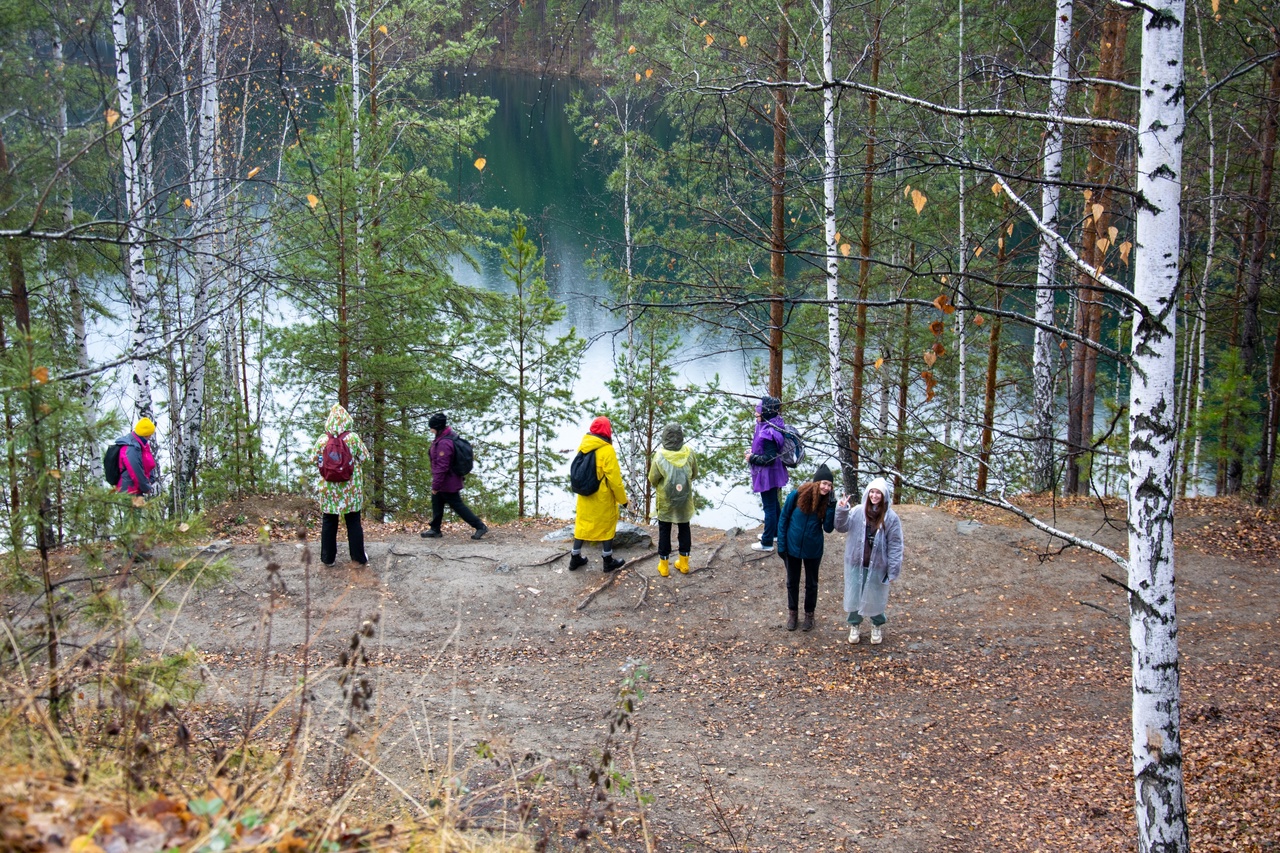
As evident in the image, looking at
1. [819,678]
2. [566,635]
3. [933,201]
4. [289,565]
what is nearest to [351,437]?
[289,565]

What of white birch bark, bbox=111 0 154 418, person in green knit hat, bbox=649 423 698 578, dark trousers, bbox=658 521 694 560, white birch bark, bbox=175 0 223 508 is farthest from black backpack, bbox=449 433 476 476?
white birch bark, bbox=175 0 223 508

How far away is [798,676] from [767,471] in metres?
2.42

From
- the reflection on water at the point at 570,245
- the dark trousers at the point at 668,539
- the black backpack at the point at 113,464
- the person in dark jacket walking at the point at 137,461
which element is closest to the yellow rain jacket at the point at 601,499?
the dark trousers at the point at 668,539

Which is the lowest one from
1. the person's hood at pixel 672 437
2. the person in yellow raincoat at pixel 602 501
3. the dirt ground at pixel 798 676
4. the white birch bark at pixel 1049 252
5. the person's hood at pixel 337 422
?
the dirt ground at pixel 798 676

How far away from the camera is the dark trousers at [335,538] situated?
8555mm

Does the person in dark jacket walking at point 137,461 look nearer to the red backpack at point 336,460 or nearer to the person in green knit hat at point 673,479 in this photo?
the red backpack at point 336,460

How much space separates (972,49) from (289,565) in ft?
34.0

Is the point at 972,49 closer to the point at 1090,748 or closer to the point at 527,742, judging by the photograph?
the point at 1090,748

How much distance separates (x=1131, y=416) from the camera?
12.2ft

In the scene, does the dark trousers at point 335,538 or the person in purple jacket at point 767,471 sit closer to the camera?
the dark trousers at point 335,538

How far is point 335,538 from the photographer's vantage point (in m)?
8.72

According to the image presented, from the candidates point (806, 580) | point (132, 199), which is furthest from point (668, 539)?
point (132, 199)

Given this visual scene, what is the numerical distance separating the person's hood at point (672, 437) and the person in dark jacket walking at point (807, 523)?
4.46 ft

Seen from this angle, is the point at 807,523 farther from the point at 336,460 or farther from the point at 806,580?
the point at 336,460
